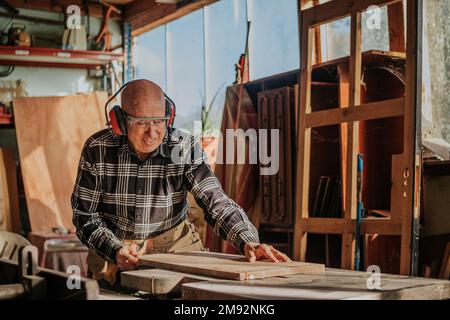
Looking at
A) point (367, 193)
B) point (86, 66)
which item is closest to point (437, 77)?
point (367, 193)

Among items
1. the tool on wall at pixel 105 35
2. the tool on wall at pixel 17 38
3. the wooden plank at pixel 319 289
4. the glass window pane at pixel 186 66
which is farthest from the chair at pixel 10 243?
the tool on wall at pixel 105 35

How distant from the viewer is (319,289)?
1805 millimetres

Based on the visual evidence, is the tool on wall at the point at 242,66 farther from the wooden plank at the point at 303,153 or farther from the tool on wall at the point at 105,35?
the tool on wall at the point at 105,35

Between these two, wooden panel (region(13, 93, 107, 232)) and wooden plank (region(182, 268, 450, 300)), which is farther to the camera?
wooden panel (region(13, 93, 107, 232))

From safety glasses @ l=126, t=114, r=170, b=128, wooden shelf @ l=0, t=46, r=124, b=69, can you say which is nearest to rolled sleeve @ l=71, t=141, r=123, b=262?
safety glasses @ l=126, t=114, r=170, b=128

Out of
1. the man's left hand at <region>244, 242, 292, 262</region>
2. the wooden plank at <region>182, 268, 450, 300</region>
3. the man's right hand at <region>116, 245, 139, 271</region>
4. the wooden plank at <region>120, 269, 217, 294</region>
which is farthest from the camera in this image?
the man's right hand at <region>116, 245, 139, 271</region>

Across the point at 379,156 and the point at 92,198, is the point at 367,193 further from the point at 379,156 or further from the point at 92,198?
the point at 92,198

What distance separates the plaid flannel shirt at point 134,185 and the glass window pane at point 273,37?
2844 millimetres

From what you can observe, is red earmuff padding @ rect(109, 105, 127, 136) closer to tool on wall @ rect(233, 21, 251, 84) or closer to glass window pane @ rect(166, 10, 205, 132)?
tool on wall @ rect(233, 21, 251, 84)

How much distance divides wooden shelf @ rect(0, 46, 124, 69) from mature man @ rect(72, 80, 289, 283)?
4480 mm

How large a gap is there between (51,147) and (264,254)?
207 inches

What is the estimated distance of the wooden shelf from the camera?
7125mm

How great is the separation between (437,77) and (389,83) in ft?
1.10

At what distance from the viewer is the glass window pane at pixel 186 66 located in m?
7.14
